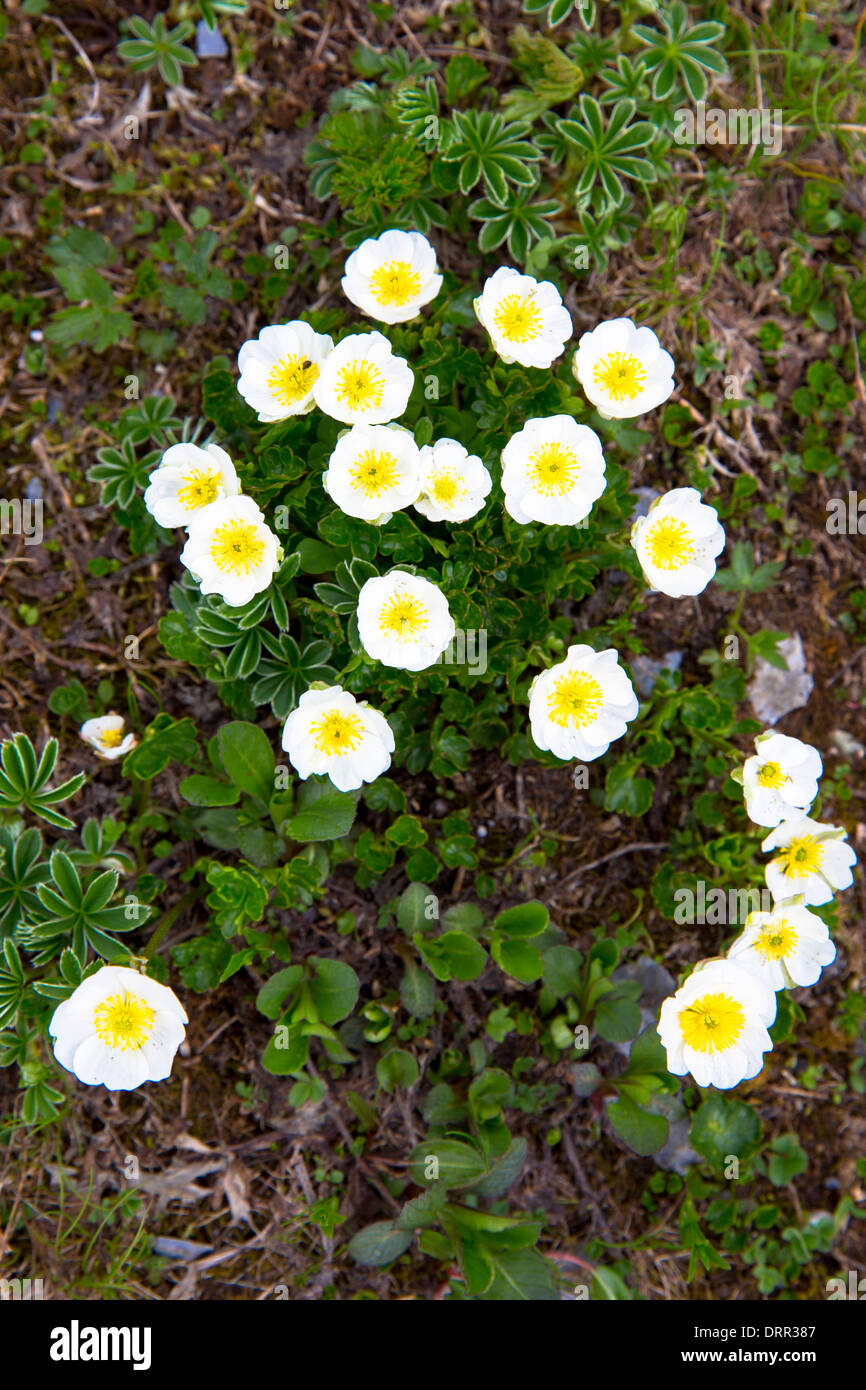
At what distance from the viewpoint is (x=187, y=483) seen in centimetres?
254

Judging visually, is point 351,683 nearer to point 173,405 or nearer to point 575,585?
point 575,585

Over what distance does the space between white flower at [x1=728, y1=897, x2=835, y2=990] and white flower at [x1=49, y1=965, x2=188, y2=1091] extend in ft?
5.22

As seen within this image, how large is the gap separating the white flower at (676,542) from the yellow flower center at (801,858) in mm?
835

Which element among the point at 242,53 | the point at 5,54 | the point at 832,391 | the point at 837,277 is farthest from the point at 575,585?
the point at 5,54

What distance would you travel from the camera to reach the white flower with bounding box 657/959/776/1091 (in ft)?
8.39

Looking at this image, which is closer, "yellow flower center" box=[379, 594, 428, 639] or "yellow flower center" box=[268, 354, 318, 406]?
"yellow flower center" box=[379, 594, 428, 639]

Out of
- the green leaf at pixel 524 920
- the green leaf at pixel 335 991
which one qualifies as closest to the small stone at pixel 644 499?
the green leaf at pixel 524 920

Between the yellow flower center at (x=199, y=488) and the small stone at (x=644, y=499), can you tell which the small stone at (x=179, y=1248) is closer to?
the yellow flower center at (x=199, y=488)

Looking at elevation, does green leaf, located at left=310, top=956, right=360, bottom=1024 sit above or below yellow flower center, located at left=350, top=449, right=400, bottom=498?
below

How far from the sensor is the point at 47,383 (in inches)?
127

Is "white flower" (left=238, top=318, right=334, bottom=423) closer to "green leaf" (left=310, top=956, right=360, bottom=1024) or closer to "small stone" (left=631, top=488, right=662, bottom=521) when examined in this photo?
"small stone" (left=631, top=488, right=662, bottom=521)

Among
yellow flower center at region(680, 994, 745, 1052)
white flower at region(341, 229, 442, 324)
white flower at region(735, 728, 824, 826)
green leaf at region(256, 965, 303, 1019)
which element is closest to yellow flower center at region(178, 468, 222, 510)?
white flower at region(341, 229, 442, 324)
